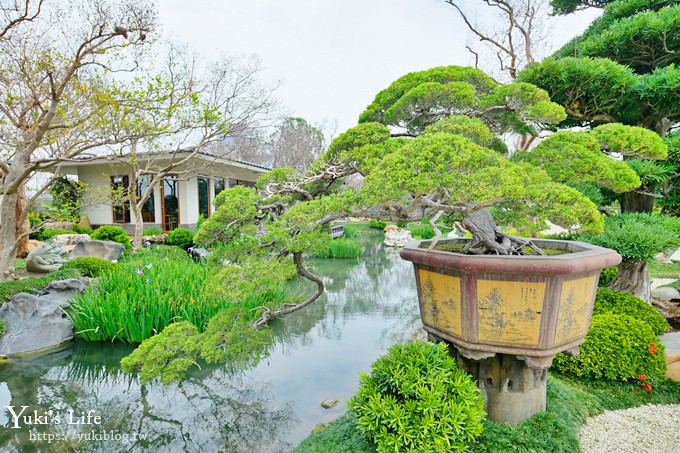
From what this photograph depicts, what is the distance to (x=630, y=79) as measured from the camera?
2949 mm

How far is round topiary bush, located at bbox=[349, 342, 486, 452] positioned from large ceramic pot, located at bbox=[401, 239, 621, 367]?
192 mm

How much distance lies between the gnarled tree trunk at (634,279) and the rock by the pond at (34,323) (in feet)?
18.5

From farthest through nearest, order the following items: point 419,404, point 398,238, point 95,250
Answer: point 398,238 → point 95,250 → point 419,404

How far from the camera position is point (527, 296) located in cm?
152

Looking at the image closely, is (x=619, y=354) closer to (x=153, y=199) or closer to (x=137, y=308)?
(x=137, y=308)

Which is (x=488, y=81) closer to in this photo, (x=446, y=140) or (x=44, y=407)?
(x=446, y=140)

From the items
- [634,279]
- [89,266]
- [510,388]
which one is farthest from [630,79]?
[89,266]

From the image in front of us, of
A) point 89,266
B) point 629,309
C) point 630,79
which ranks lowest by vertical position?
point 629,309

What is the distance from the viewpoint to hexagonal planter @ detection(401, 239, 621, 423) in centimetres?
150

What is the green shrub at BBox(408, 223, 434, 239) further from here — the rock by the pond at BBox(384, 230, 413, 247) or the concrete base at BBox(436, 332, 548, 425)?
the concrete base at BBox(436, 332, 548, 425)

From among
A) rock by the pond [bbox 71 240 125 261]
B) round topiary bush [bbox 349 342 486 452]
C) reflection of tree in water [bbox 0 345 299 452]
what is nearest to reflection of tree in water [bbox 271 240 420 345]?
reflection of tree in water [bbox 0 345 299 452]

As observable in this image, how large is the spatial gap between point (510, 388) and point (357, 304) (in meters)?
3.62

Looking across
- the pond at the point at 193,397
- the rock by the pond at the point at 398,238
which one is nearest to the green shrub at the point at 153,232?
the pond at the point at 193,397

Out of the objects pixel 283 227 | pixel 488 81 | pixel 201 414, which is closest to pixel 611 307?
pixel 488 81
